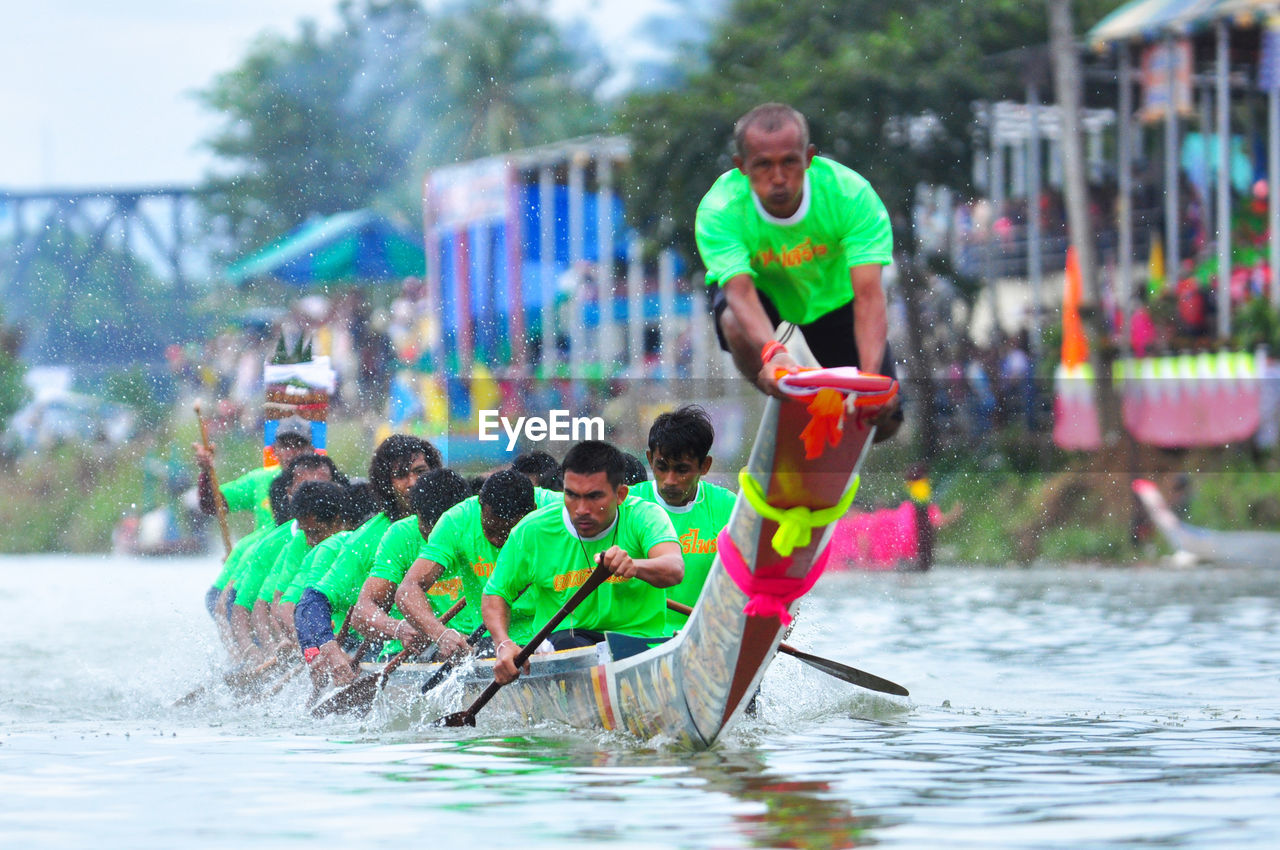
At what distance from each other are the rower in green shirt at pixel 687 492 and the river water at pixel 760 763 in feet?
2.38

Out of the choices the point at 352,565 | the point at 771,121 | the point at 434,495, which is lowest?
the point at 352,565

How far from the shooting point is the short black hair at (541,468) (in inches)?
399

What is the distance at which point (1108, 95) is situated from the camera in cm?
2327

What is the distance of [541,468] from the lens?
33.5ft

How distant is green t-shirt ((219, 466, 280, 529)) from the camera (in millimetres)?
12594

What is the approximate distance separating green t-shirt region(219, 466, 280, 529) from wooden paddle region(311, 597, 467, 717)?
265 cm

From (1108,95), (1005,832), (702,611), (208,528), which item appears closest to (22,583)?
(208,528)

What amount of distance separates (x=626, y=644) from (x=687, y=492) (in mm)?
736

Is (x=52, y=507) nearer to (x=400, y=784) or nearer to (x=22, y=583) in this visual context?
(x=22, y=583)

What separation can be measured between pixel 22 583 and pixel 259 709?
531 inches

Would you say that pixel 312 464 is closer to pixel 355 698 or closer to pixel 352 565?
pixel 352 565

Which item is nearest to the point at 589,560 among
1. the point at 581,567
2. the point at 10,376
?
the point at 581,567

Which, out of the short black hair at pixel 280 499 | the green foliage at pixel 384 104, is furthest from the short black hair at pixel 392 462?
the green foliage at pixel 384 104

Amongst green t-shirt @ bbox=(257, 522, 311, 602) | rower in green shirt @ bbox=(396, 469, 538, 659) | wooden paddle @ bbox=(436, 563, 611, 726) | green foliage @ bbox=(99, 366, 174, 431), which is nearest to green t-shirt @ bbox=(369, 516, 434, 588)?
rower in green shirt @ bbox=(396, 469, 538, 659)
